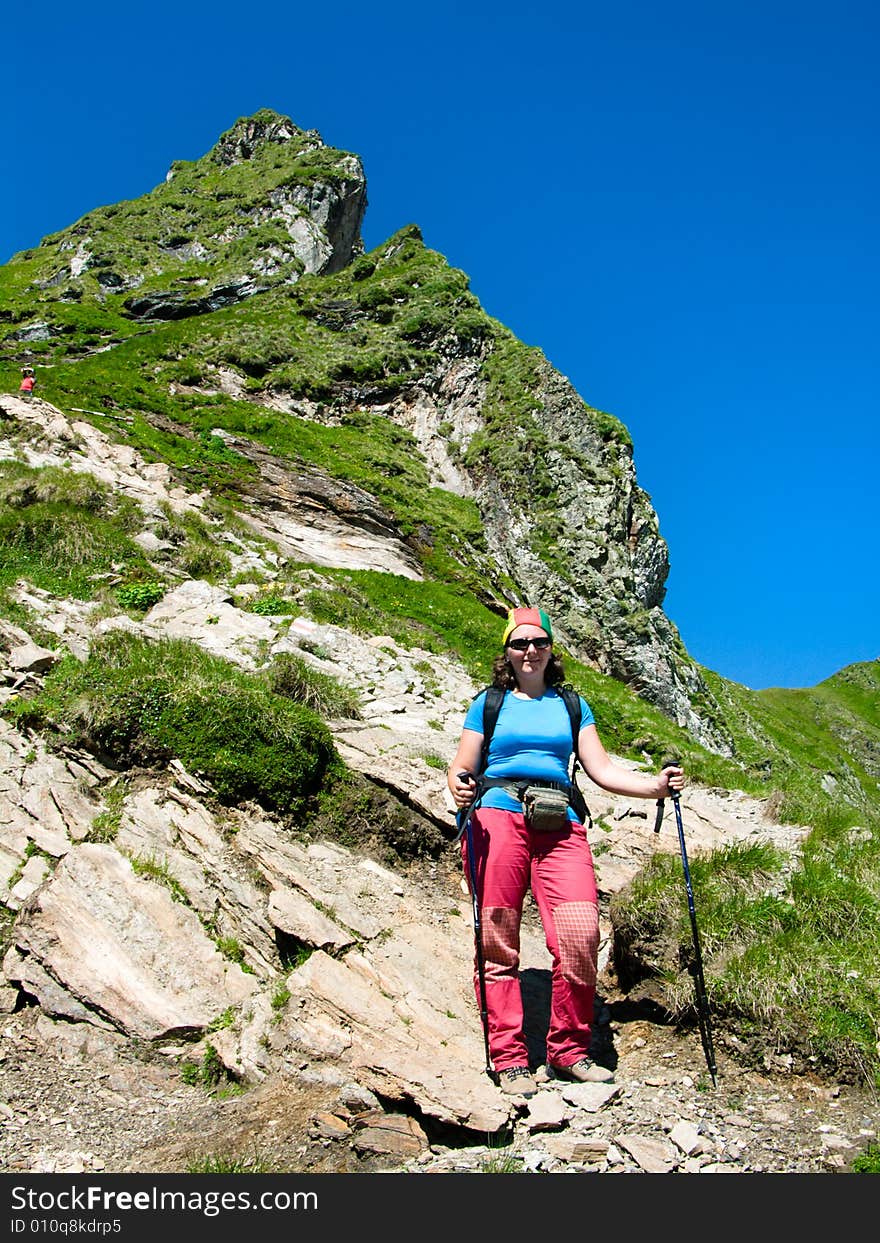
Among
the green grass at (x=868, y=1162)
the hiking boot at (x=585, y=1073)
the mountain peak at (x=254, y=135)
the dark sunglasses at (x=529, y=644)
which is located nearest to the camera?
the green grass at (x=868, y=1162)

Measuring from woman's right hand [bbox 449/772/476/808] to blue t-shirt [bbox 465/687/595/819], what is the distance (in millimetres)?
125

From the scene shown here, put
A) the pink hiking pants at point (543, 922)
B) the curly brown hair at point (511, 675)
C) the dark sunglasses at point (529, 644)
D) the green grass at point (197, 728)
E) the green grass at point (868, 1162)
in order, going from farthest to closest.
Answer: the green grass at point (197, 728) < the curly brown hair at point (511, 675) < the dark sunglasses at point (529, 644) < the pink hiking pants at point (543, 922) < the green grass at point (868, 1162)

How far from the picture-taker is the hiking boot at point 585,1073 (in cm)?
498

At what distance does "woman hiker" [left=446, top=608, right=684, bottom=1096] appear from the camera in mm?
5148

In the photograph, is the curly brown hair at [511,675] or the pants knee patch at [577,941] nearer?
the pants knee patch at [577,941]

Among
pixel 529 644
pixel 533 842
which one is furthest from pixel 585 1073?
pixel 529 644

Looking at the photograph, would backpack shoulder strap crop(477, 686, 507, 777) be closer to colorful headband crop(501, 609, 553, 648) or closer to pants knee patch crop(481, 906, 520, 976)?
colorful headband crop(501, 609, 553, 648)

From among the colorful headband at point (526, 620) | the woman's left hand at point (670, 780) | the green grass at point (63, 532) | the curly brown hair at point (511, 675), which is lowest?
the woman's left hand at point (670, 780)

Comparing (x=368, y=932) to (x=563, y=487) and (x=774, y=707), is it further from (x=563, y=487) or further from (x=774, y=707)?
(x=774, y=707)

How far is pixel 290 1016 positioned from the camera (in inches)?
221

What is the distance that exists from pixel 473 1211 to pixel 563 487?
2866 centimetres

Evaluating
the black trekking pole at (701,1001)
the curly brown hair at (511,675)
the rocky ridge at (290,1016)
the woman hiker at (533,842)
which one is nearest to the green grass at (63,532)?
the rocky ridge at (290,1016)

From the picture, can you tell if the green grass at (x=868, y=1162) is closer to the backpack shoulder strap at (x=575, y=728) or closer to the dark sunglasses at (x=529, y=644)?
the backpack shoulder strap at (x=575, y=728)

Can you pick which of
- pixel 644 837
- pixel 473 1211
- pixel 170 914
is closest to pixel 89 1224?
pixel 473 1211
